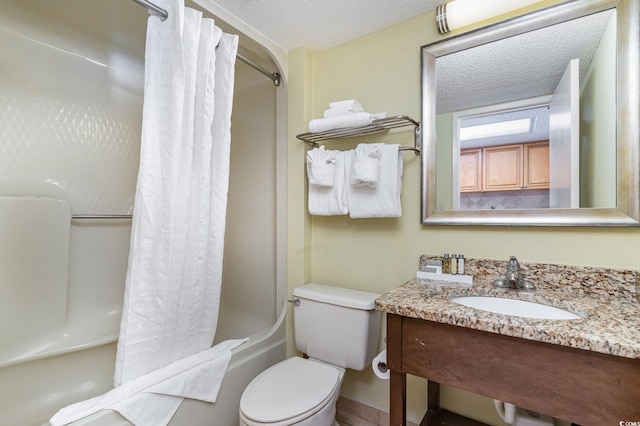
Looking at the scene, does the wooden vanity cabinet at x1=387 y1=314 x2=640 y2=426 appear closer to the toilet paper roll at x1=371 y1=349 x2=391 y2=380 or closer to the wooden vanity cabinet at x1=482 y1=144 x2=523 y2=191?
the toilet paper roll at x1=371 y1=349 x2=391 y2=380

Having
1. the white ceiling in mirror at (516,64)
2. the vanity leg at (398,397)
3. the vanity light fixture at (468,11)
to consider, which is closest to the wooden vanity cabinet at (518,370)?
the vanity leg at (398,397)

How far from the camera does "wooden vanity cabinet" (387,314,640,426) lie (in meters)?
0.72

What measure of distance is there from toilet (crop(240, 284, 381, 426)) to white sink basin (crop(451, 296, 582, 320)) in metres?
0.45

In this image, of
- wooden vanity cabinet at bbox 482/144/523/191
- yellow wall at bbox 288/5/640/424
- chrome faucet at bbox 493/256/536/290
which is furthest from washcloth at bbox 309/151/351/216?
chrome faucet at bbox 493/256/536/290

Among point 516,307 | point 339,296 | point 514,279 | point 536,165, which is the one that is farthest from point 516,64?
point 339,296

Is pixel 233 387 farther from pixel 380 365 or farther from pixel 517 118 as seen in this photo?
pixel 517 118

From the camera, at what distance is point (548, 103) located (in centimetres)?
119

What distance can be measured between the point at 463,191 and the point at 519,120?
1.19 ft

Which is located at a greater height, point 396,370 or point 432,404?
point 396,370

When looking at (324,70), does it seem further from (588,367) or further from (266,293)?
(588,367)

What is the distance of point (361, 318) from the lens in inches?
53.9

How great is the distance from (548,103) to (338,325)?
1.33 meters


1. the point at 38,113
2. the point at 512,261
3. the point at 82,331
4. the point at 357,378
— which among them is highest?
the point at 38,113

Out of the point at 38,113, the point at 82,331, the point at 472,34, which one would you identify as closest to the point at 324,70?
the point at 472,34
